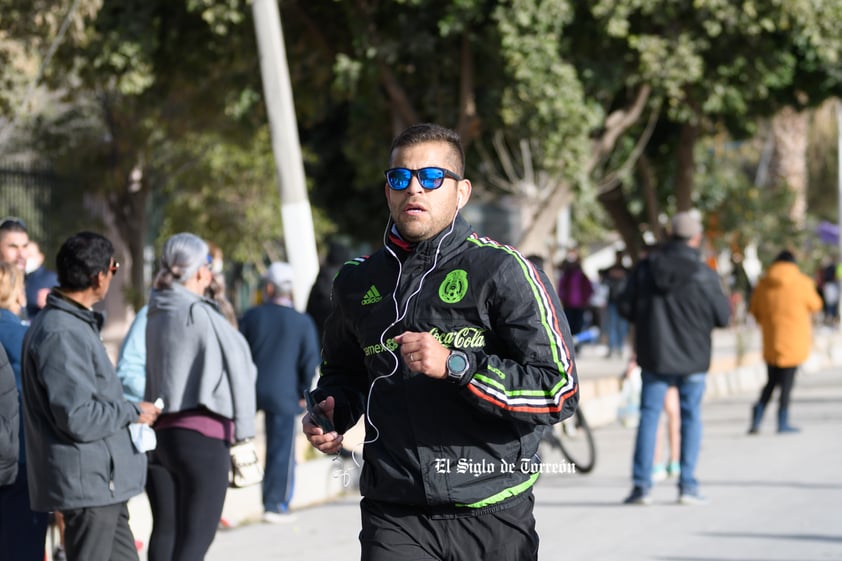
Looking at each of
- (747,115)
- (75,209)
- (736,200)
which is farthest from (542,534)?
(736,200)

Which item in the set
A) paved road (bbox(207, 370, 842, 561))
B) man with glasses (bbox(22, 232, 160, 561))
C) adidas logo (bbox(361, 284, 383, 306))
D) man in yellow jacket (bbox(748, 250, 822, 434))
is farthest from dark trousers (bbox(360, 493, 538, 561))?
man in yellow jacket (bbox(748, 250, 822, 434))

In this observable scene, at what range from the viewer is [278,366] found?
955cm

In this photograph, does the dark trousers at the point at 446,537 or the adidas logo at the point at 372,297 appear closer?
the dark trousers at the point at 446,537

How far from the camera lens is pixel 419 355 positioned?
3.68 meters

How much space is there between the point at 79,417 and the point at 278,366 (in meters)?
4.14

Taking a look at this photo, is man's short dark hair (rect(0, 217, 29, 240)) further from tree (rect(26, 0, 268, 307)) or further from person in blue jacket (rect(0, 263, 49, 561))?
tree (rect(26, 0, 268, 307))

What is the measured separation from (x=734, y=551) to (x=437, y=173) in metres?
4.93

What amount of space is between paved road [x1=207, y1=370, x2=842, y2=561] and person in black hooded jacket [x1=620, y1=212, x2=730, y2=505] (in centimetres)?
35

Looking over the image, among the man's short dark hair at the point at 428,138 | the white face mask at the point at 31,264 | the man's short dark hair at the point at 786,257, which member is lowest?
the white face mask at the point at 31,264

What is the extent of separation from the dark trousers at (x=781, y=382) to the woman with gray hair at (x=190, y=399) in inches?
325

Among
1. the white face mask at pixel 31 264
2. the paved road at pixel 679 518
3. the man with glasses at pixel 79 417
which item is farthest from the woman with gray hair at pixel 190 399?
the paved road at pixel 679 518

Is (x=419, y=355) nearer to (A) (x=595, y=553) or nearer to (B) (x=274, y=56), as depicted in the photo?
(A) (x=595, y=553)

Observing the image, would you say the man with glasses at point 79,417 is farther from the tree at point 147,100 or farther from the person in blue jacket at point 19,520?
the tree at point 147,100

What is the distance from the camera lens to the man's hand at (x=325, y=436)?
4090 mm
